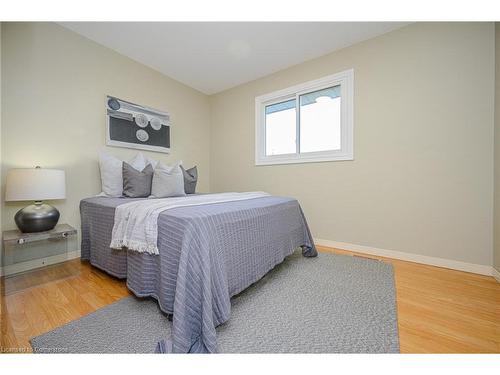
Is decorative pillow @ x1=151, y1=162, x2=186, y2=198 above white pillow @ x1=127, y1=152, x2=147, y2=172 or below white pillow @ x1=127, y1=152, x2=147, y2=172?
below

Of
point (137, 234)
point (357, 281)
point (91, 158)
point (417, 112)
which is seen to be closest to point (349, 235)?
point (357, 281)

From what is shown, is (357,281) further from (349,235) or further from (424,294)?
(349,235)

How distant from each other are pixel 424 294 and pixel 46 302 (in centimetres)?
259

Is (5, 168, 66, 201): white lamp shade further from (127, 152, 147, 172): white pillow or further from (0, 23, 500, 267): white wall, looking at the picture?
(127, 152, 147, 172): white pillow

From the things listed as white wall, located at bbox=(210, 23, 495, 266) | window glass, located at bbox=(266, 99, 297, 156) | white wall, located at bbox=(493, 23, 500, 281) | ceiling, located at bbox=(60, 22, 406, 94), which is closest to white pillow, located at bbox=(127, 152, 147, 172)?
ceiling, located at bbox=(60, 22, 406, 94)

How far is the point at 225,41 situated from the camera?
2.32 meters

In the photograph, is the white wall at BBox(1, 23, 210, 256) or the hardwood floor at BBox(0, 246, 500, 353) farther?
the white wall at BBox(1, 23, 210, 256)

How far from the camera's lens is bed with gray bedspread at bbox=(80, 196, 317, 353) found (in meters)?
0.97

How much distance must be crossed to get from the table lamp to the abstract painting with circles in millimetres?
864

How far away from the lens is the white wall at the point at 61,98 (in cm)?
179

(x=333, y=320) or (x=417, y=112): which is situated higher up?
(x=417, y=112)

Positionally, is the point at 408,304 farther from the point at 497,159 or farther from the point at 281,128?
the point at 281,128

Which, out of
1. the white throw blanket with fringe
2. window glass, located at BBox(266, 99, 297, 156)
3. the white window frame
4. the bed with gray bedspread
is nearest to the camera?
the bed with gray bedspread
